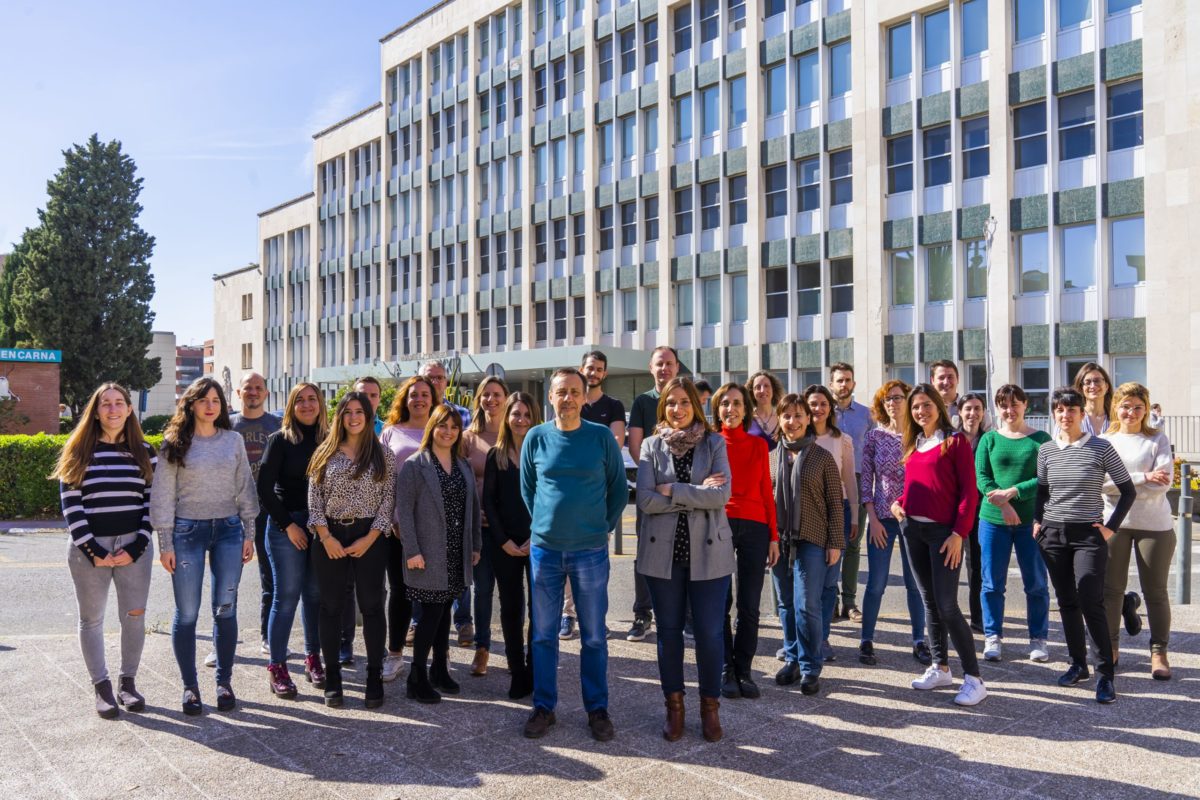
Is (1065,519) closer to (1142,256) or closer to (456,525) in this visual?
(456,525)

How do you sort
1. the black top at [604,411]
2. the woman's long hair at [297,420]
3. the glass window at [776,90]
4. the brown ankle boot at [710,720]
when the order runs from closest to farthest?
the brown ankle boot at [710,720] < the woman's long hair at [297,420] < the black top at [604,411] < the glass window at [776,90]

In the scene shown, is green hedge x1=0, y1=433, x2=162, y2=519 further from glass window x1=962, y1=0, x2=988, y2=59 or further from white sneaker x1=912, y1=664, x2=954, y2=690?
glass window x1=962, y1=0, x2=988, y2=59

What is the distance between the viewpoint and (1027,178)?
85.8ft

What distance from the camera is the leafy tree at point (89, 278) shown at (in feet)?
158

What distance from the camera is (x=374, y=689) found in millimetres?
5871

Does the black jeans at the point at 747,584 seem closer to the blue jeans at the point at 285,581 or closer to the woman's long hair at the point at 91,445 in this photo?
the blue jeans at the point at 285,581

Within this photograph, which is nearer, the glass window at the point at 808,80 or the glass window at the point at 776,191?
the glass window at the point at 808,80

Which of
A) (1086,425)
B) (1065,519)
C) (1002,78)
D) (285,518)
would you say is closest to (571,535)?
(285,518)

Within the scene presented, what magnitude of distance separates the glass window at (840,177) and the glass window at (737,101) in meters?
3.77

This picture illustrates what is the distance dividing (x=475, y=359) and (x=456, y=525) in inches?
1412

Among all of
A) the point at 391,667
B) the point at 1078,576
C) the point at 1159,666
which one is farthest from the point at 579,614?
the point at 1159,666

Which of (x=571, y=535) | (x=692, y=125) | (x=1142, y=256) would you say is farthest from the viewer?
(x=692, y=125)

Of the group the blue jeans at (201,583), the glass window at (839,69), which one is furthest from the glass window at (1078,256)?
the blue jeans at (201,583)

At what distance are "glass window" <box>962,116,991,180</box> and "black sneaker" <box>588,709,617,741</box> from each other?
82.0 feet
